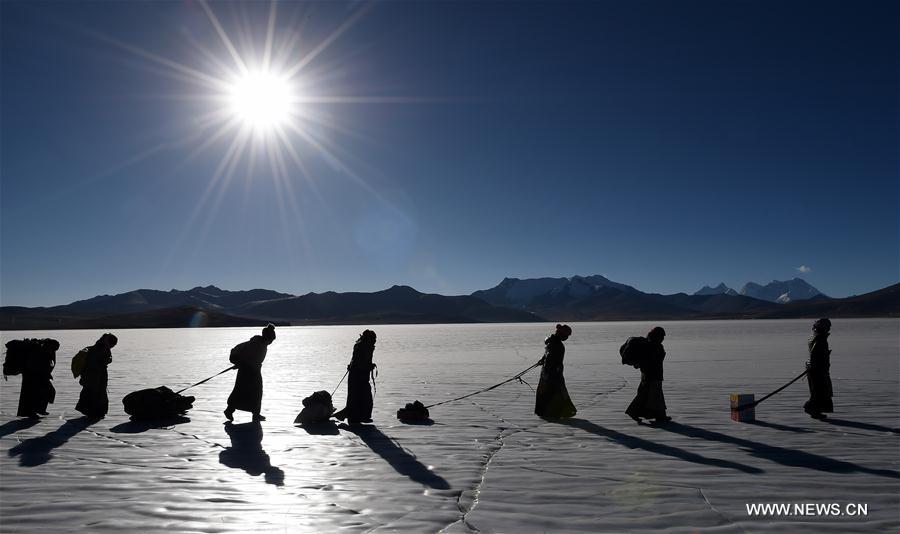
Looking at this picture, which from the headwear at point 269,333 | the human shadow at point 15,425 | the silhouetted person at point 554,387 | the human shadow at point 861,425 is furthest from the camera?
the headwear at point 269,333

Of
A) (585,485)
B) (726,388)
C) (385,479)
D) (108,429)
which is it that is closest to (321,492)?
(385,479)

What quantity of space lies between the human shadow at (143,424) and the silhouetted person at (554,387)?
20.0 ft

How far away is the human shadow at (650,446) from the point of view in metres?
6.93

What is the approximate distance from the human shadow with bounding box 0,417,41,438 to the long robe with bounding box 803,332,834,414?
12.8 m

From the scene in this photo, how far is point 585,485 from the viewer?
617 cm

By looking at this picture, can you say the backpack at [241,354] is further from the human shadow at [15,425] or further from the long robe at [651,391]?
the long robe at [651,391]

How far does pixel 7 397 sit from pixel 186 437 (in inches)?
318

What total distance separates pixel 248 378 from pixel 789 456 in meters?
8.33

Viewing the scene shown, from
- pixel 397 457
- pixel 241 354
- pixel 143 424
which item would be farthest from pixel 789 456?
pixel 143 424

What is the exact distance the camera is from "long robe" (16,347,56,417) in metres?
10.9

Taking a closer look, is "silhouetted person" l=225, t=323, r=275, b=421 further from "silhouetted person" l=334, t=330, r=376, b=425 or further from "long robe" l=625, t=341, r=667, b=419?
"long robe" l=625, t=341, r=667, b=419

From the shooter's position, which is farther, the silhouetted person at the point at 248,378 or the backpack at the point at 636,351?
the silhouetted person at the point at 248,378

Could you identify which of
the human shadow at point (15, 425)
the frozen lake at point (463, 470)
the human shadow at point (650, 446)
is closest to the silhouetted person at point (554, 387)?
the human shadow at point (650, 446)

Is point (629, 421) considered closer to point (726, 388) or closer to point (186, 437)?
point (726, 388)
